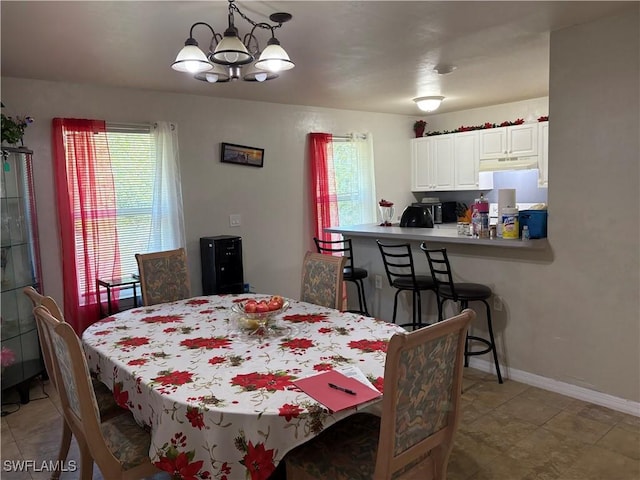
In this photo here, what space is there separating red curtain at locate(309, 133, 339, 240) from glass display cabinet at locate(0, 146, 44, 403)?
113 inches

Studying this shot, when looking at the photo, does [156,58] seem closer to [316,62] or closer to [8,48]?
[8,48]

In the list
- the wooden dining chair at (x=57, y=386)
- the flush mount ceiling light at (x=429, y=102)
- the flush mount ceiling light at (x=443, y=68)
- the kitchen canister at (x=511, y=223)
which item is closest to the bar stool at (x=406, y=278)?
the kitchen canister at (x=511, y=223)

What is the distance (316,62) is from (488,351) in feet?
Answer: 7.97

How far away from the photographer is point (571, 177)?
120 inches

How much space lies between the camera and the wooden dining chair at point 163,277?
325 cm

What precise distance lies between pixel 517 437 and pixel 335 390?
61.3 inches

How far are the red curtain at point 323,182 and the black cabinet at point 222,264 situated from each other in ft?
4.06

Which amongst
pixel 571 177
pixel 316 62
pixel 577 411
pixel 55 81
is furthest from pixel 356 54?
pixel 577 411

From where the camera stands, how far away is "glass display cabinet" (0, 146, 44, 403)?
3332 mm

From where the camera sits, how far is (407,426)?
1.57 meters

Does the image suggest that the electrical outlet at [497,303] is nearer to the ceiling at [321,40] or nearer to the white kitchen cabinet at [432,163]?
the ceiling at [321,40]

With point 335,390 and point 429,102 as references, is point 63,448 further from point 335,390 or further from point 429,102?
point 429,102

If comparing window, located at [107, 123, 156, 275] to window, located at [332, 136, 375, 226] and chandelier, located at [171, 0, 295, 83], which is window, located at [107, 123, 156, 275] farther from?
window, located at [332, 136, 375, 226]

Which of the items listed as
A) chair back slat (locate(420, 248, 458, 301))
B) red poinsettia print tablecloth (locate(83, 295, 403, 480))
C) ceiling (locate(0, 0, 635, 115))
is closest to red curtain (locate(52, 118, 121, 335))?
ceiling (locate(0, 0, 635, 115))
